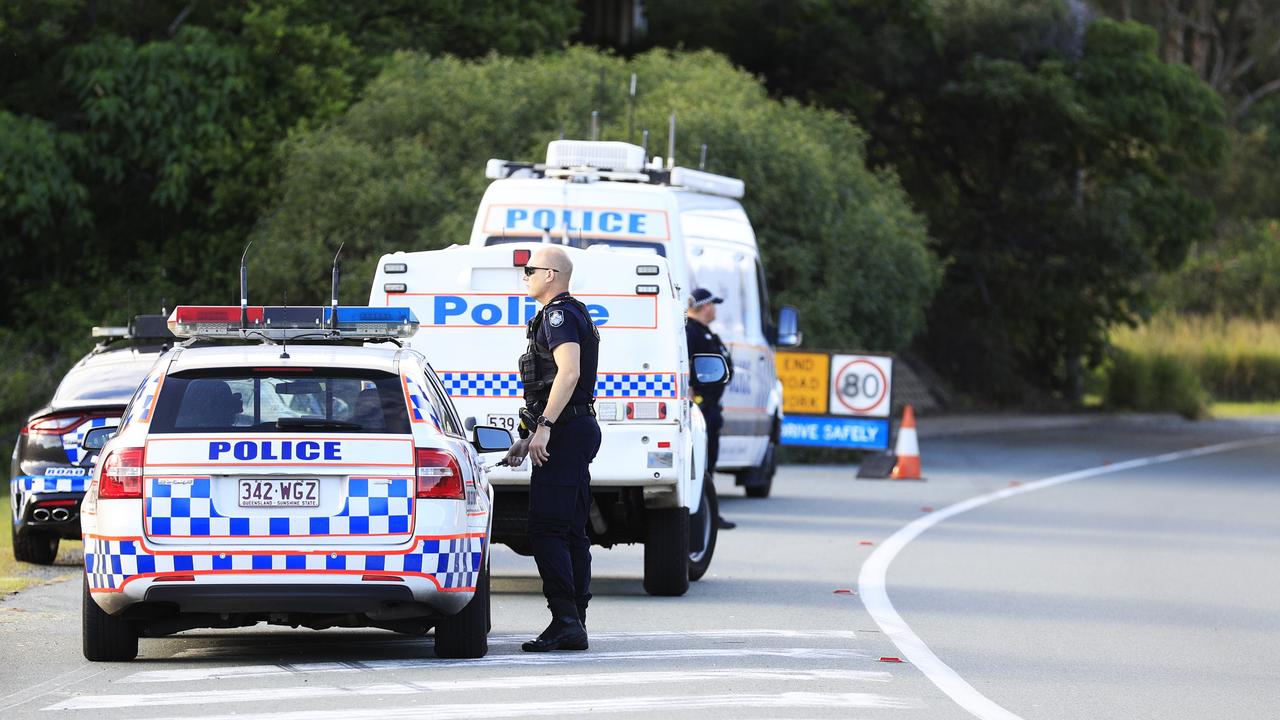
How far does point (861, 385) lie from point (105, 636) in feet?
57.6

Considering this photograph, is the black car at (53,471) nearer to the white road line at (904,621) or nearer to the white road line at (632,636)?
the white road line at (632,636)

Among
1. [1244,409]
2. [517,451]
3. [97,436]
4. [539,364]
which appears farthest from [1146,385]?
[517,451]

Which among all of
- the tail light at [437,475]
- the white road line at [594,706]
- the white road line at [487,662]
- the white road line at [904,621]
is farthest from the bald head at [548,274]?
the white road line at [904,621]

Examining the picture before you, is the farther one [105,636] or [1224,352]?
[1224,352]

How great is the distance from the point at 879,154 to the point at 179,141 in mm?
17770

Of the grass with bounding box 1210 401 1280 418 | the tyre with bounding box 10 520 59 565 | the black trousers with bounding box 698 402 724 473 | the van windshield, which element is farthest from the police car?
the grass with bounding box 1210 401 1280 418

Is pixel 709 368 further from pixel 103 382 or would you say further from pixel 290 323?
pixel 290 323

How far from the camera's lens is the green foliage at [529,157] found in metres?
28.2

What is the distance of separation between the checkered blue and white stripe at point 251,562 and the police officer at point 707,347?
7.53 metres

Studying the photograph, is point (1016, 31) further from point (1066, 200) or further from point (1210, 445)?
point (1210, 445)

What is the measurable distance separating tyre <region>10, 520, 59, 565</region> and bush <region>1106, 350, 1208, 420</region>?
3624cm

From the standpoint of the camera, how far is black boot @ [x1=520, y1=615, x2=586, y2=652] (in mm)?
10039

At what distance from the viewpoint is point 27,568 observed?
14.3 meters

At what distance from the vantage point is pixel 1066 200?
44.0m
